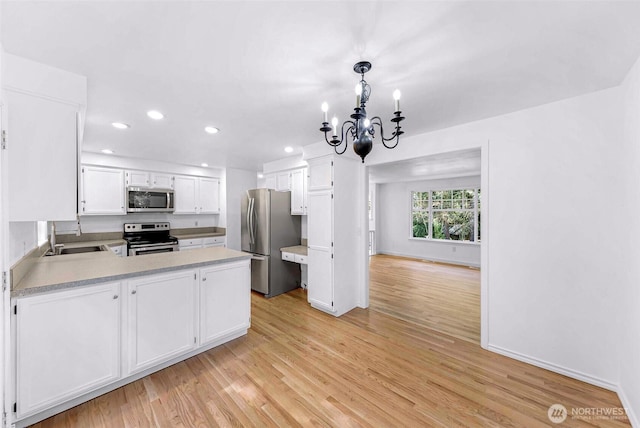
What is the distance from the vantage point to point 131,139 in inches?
131

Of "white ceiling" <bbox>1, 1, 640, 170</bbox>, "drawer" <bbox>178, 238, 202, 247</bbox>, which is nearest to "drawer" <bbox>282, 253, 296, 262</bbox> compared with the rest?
"drawer" <bbox>178, 238, 202, 247</bbox>

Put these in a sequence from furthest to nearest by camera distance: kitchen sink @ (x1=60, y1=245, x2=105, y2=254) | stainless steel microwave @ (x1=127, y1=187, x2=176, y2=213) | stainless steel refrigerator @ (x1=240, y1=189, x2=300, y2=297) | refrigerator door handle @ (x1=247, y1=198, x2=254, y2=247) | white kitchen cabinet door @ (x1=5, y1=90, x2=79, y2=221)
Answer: stainless steel microwave @ (x1=127, y1=187, x2=176, y2=213), refrigerator door handle @ (x1=247, y1=198, x2=254, y2=247), stainless steel refrigerator @ (x1=240, y1=189, x2=300, y2=297), kitchen sink @ (x1=60, y1=245, x2=105, y2=254), white kitchen cabinet door @ (x1=5, y1=90, x2=79, y2=221)

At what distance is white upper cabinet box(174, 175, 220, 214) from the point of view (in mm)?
5090

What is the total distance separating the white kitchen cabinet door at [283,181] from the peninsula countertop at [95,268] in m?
1.89

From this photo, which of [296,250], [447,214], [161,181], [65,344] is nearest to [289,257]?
[296,250]

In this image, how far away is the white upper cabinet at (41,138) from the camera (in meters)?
1.49

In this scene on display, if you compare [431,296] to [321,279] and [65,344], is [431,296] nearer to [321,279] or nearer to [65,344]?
[321,279]

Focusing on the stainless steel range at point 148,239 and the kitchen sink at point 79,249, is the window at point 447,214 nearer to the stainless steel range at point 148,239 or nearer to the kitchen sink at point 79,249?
the stainless steel range at point 148,239

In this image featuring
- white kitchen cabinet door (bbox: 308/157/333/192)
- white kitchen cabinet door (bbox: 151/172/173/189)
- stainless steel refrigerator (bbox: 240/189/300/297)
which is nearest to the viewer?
white kitchen cabinet door (bbox: 308/157/333/192)

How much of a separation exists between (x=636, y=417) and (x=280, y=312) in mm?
3220

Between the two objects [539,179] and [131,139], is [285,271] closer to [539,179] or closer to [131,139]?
[131,139]

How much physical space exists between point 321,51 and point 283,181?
125 inches

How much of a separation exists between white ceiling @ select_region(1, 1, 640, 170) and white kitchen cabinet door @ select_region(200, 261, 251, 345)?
1626 millimetres

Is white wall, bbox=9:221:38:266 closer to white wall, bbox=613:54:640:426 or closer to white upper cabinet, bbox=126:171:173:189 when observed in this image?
white upper cabinet, bbox=126:171:173:189
